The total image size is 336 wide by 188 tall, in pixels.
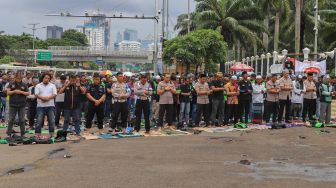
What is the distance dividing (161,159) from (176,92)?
6541 millimetres

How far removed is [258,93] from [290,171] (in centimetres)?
971

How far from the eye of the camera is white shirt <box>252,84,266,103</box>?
19016 mm

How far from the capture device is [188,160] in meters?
10.7

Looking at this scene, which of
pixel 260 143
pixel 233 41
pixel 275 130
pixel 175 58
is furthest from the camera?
pixel 233 41

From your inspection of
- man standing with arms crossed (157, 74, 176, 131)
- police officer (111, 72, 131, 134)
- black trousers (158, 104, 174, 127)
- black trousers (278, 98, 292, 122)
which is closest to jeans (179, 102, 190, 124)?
black trousers (158, 104, 174, 127)

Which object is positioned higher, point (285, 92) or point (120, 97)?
point (285, 92)

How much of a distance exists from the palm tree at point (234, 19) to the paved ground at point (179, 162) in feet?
114

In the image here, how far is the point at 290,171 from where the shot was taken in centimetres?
951

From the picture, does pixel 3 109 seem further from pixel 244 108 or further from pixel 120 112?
pixel 244 108

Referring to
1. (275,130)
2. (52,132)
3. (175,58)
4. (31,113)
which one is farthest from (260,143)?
(175,58)

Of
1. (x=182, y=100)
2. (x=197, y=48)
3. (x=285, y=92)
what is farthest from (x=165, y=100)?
(x=197, y=48)

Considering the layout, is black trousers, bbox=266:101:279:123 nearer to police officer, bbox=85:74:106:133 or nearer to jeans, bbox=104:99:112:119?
jeans, bbox=104:99:112:119

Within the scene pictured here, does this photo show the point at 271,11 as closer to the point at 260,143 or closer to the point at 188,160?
the point at 260,143

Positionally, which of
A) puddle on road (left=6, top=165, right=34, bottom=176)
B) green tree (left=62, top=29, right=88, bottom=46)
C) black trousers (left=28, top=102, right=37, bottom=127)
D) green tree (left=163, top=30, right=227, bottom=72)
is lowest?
puddle on road (left=6, top=165, right=34, bottom=176)
